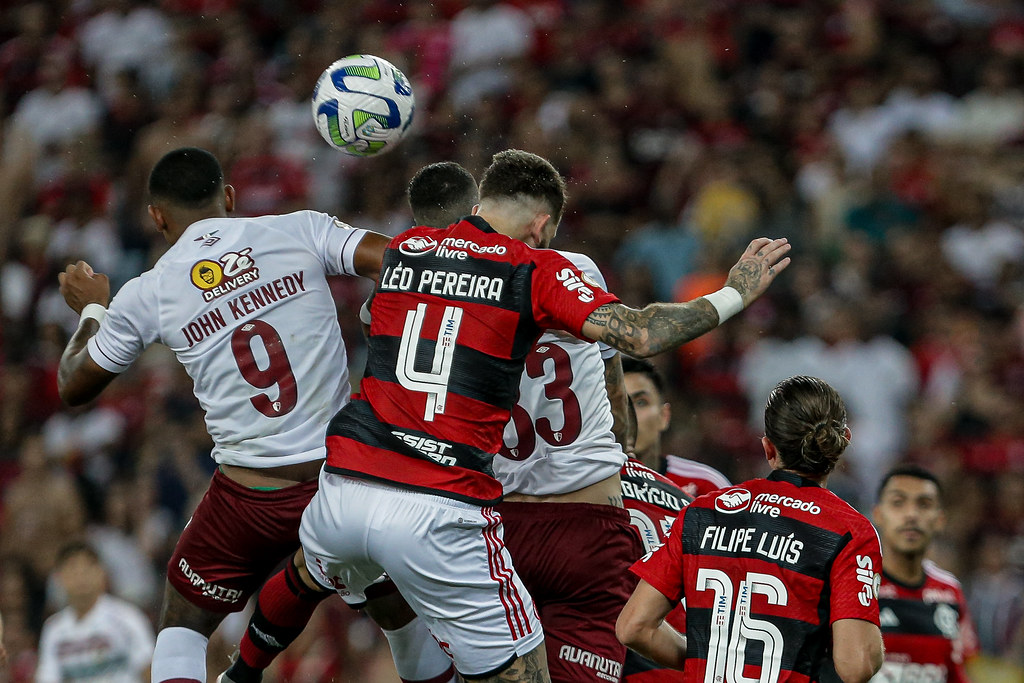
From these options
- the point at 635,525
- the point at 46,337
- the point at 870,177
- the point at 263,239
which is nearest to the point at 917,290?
the point at 870,177

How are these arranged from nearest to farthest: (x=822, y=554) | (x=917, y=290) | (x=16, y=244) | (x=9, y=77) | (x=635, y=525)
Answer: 1. (x=822, y=554)
2. (x=635, y=525)
3. (x=917, y=290)
4. (x=16, y=244)
5. (x=9, y=77)

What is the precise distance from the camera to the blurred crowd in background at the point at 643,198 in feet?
38.1

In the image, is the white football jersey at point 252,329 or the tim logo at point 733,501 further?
the white football jersey at point 252,329

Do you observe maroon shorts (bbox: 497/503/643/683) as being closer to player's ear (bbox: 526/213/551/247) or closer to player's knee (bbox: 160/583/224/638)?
player's ear (bbox: 526/213/551/247)

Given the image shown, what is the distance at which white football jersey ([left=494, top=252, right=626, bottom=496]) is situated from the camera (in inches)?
225

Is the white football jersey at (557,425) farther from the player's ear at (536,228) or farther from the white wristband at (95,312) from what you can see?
the white wristband at (95,312)

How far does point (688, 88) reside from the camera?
561 inches

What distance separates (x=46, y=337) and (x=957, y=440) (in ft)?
31.4

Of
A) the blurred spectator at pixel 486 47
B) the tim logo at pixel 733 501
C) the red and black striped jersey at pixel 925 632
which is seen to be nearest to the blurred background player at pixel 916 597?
the red and black striped jersey at pixel 925 632

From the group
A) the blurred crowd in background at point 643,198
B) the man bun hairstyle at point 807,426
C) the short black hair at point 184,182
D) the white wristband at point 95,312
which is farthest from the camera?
the blurred crowd in background at point 643,198

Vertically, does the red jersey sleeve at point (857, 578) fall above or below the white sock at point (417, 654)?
above

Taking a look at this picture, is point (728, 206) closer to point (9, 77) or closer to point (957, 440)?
point (957, 440)

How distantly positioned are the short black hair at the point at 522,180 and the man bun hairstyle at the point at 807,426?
1196mm

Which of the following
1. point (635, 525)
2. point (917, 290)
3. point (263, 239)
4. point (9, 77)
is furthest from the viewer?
point (9, 77)
